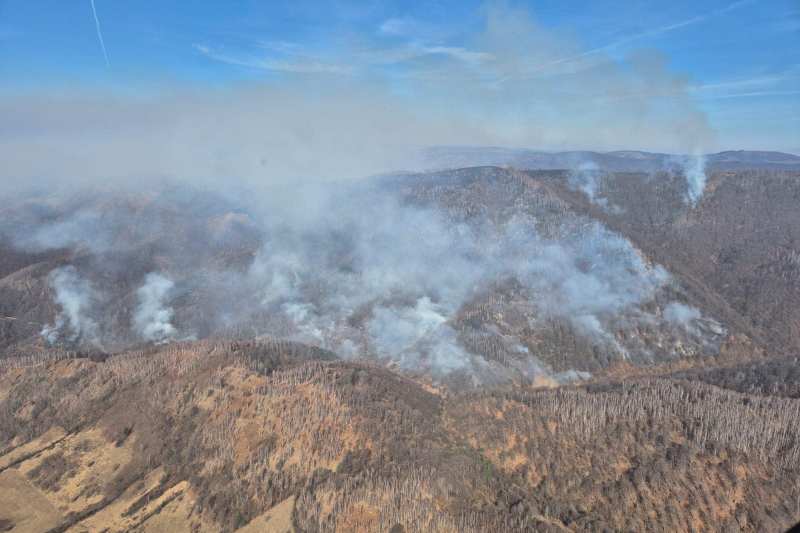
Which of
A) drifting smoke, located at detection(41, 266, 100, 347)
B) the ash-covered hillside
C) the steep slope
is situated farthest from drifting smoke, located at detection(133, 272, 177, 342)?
the steep slope

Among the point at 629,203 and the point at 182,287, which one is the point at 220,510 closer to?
the point at 182,287

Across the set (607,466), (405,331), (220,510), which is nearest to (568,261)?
(405,331)

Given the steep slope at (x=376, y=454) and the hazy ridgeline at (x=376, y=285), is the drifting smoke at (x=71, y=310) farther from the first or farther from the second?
the steep slope at (x=376, y=454)

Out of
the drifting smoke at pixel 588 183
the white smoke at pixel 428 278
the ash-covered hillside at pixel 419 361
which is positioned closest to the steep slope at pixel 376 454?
the ash-covered hillside at pixel 419 361

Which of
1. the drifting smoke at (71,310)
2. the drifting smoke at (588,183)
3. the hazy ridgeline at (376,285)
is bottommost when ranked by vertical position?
the drifting smoke at (71,310)

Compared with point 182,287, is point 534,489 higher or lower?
higher
